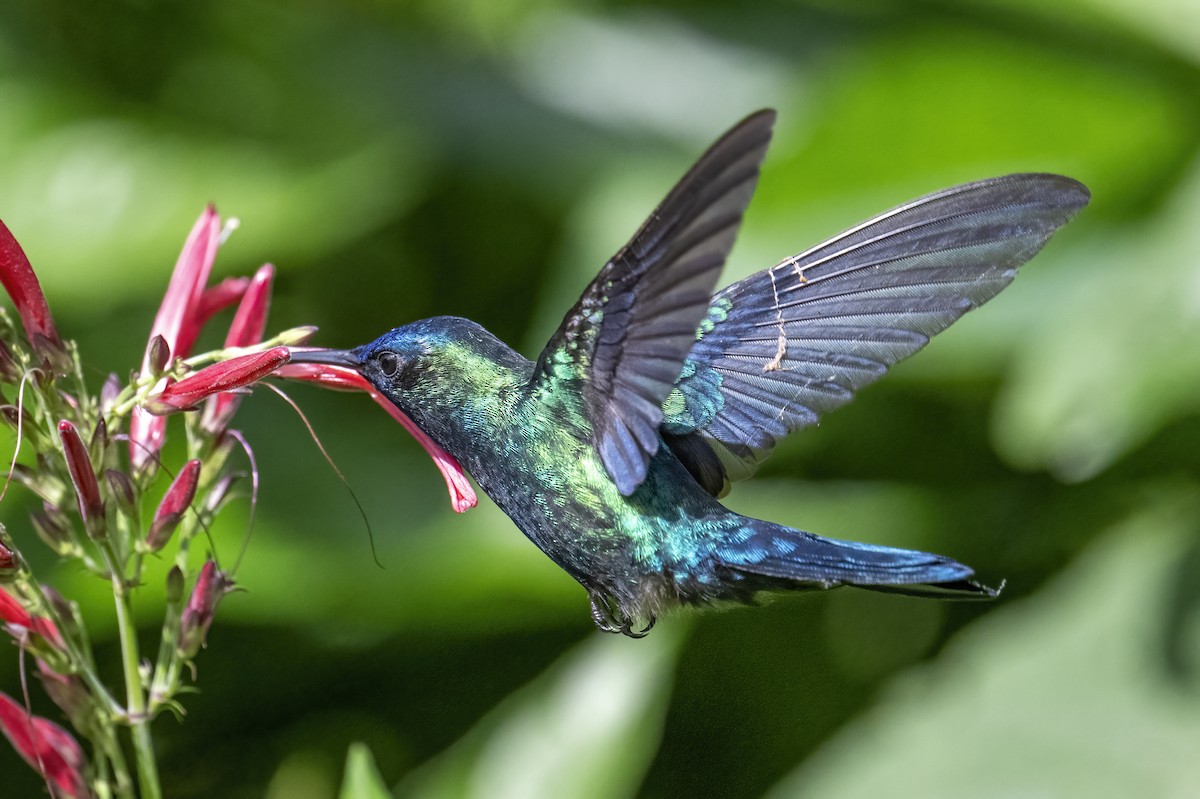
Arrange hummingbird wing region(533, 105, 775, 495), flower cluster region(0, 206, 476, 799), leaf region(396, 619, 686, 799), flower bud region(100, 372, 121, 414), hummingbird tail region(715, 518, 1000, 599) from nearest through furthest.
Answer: hummingbird wing region(533, 105, 775, 495), hummingbird tail region(715, 518, 1000, 599), flower cluster region(0, 206, 476, 799), flower bud region(100, 372, 121, 414), leaf region(396, 619, 686, 799)

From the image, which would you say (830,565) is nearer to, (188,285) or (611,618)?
(611,618)

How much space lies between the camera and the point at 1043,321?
2.11m

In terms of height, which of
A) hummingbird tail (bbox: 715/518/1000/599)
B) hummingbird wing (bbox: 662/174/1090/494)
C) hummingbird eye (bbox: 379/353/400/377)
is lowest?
hummingbird tail (bbox: 715/518/1000/599)

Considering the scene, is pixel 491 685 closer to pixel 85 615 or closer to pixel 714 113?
pixel 85 615

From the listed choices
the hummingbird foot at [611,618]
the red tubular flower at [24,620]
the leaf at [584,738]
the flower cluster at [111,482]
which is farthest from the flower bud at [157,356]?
the leaf at [584,738]

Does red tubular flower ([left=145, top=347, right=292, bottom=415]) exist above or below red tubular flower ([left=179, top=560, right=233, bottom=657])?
above

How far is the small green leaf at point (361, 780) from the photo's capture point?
1.20 meters

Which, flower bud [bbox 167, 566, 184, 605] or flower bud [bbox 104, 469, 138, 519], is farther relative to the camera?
flower bud [bbox 167, 566, 184, 605]

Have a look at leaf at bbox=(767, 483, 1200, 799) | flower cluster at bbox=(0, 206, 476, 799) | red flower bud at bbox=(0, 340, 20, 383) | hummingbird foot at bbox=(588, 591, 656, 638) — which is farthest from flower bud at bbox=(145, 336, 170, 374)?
leaf at bbox=(767, 483, 1200, 799)

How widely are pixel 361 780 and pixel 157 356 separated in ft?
1.48

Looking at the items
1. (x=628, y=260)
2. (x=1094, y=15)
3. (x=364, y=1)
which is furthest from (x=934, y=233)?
(x=364, y=1)

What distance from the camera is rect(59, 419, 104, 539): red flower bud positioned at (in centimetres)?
97

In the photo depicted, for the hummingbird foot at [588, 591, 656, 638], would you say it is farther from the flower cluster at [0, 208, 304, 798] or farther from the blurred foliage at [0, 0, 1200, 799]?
the blurred foliage at [0, 0, 1200, 799]

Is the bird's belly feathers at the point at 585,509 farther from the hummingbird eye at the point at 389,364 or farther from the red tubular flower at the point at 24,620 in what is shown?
the red tubular flower at the point at 24,620
